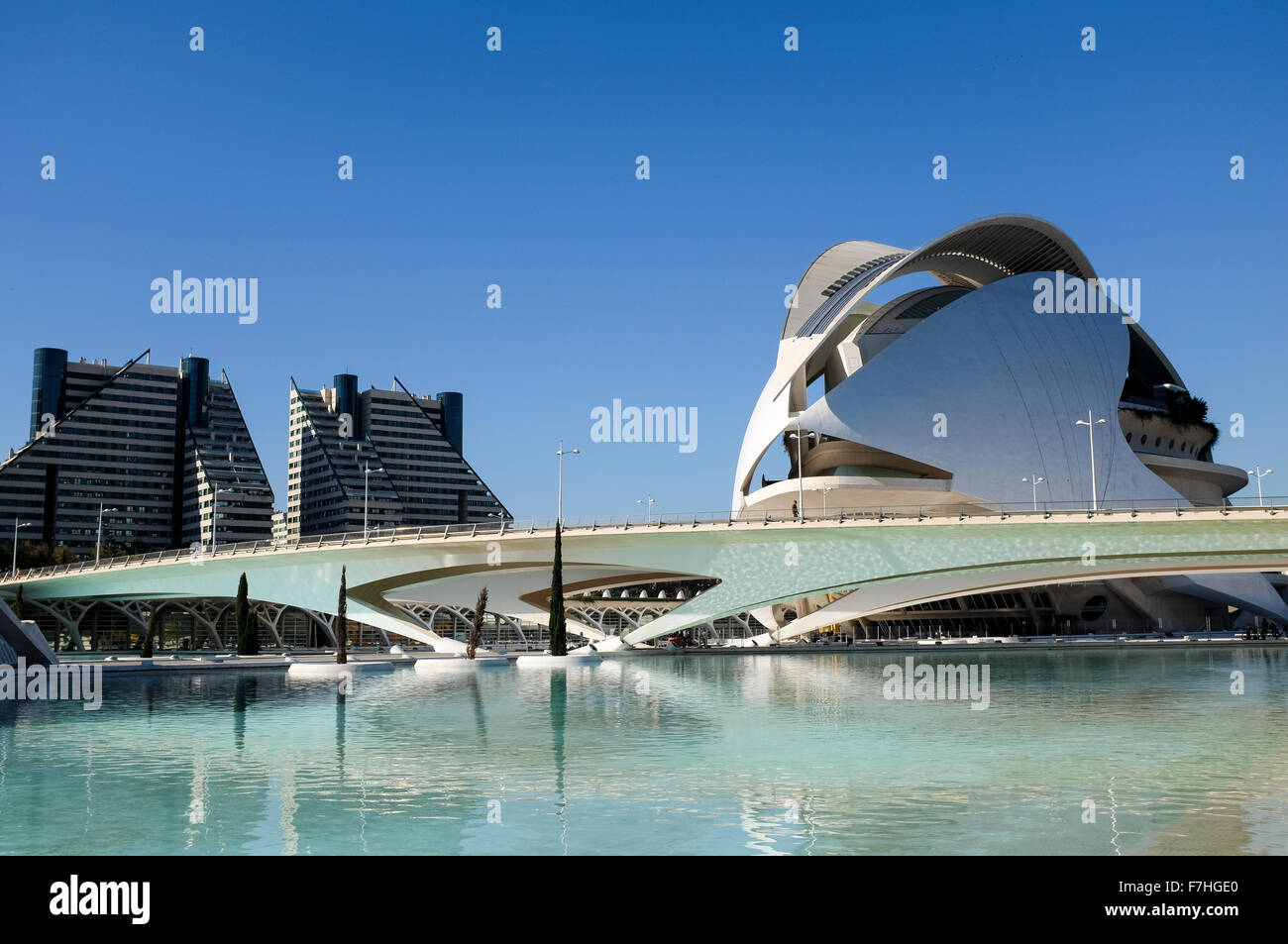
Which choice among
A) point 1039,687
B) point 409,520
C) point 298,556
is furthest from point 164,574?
point 409,520

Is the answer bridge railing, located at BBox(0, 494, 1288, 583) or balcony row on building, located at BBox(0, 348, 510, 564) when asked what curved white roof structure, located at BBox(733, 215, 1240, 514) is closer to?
bridge railing, located at BBox(0, 494, 1288, 583)

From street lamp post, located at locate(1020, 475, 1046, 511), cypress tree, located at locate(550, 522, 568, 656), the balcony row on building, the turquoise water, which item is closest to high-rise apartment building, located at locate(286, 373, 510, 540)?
the balcony row on building

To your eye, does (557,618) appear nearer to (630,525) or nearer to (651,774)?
(630,525)

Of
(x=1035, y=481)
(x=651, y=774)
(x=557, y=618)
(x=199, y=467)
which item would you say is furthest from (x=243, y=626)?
(x=199, y=467)

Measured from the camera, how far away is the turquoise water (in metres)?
10.6

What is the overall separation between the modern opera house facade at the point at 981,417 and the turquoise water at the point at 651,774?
43.7 metres

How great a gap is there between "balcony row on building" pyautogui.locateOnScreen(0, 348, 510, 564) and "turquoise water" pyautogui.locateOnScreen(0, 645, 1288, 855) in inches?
4506

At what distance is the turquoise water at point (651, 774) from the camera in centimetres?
1057

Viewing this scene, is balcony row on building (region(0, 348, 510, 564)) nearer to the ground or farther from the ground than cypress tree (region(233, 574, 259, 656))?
farther from the ground

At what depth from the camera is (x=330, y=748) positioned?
58.7 feet

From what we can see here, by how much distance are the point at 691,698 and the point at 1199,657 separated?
29142 mm

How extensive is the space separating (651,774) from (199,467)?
150m

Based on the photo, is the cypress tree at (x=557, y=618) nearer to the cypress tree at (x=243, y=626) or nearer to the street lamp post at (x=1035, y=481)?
the cypress tree at (x=243, y=626)

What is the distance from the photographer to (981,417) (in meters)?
74.5
